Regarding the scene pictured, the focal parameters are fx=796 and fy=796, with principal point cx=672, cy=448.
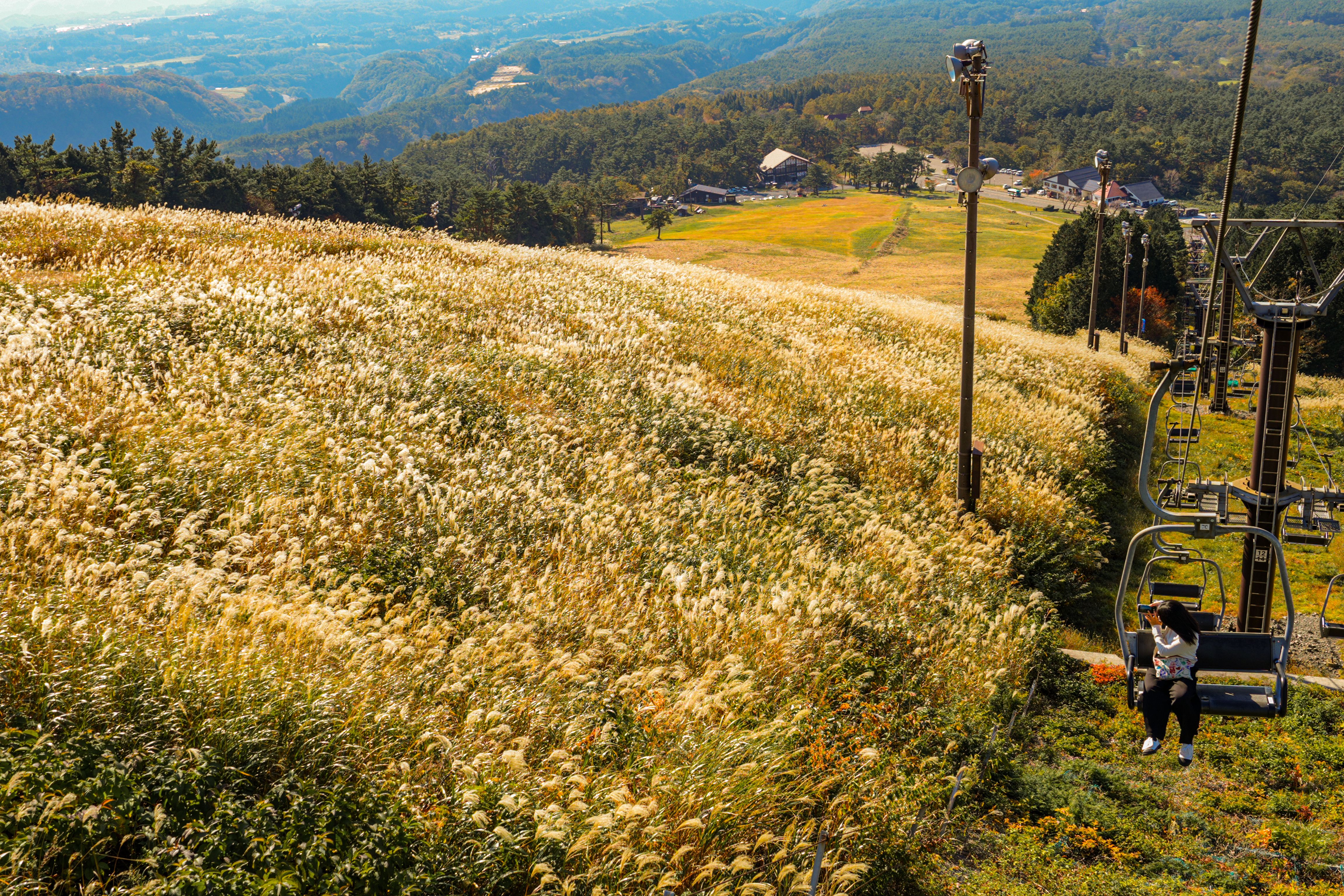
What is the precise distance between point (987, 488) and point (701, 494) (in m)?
7.26

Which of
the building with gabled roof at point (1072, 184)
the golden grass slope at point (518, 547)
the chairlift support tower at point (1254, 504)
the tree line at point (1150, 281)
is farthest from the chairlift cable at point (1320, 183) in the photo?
the building with gabled roof at point (1072, 184)

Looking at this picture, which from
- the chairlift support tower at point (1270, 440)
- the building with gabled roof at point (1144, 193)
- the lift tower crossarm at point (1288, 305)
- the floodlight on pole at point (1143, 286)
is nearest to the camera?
the lift tower crossarm at point (1288, 305)

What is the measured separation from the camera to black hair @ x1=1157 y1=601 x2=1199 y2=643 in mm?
7875

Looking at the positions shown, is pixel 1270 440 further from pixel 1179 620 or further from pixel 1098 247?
pixel 1098 247

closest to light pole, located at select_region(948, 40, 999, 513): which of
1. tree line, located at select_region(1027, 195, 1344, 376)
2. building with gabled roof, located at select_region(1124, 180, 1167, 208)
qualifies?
tree line, located at select_region(1027, 195, 1344, 376)

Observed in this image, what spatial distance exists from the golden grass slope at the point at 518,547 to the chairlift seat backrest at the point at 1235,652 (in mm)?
2444

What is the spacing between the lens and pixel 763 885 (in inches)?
199

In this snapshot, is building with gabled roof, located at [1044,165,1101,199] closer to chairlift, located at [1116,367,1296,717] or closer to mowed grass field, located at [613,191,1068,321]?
mowed grass field, located at [613,191,1068,321]

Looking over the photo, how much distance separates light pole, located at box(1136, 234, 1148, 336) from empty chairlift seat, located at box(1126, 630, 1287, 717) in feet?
152

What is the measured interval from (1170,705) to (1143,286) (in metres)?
59.9

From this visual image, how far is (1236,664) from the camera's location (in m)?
7.86

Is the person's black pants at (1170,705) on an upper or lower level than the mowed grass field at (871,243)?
upper

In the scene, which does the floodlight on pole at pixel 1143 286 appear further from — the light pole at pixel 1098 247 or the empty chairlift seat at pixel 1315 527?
the empty chairlift seat at pixel 1315 527

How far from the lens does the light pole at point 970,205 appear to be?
1223 centimetres
